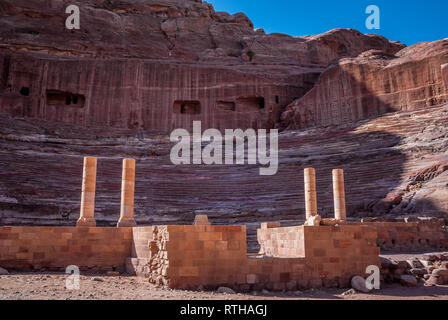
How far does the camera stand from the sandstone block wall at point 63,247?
35.9 ft

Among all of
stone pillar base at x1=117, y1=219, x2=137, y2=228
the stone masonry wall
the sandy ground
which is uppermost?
stone pillar base at x1=117, y1=219, x2=137, y2=228

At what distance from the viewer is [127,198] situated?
48.1 ft

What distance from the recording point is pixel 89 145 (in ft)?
88.6

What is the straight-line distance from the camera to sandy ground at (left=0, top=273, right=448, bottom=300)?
765 cm

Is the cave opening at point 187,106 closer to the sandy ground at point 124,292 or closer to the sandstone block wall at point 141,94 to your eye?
the sandstone block wall at point 141,94

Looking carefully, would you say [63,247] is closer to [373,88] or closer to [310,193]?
[310,193]

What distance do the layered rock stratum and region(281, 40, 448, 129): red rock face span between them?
9 cm

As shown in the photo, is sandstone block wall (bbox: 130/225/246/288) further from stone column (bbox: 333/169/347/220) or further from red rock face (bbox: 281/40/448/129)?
red rock face (bbox: 281/40/448/129)

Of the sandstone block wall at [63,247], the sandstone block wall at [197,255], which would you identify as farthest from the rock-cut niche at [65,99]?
the sandstone block wall at [197,255]

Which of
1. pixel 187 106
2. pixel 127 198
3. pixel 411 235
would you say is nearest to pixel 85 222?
pixel 127 198

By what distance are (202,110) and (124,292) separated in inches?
1037

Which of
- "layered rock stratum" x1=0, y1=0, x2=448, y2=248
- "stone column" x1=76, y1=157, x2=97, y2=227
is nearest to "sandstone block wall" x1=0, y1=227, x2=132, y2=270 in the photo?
"stone column" x1=76, y1=157, x2=97, y2=227

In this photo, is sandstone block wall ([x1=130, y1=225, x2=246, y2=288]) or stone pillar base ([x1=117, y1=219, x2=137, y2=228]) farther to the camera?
stone pillar base ([x1=117, y1=219, x2=137, y2=228])
